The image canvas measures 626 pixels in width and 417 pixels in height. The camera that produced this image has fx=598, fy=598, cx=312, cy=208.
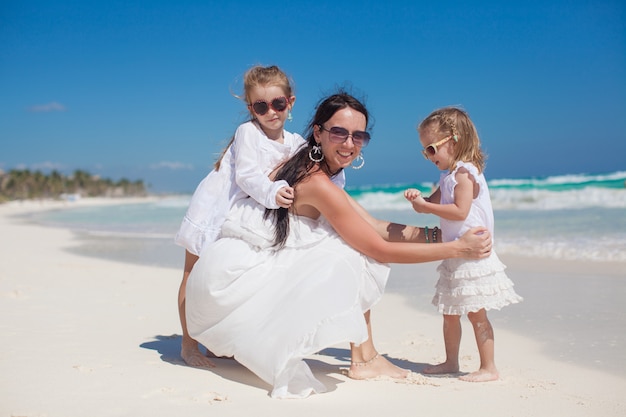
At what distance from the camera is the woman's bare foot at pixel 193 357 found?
372 centimetres

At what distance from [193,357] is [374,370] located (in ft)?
3.74

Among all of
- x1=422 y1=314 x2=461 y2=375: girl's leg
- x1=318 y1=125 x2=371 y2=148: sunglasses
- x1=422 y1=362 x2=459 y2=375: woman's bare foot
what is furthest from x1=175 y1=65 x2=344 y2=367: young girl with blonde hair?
x1=422 y1=362 x2=459 y2=375: woman's bare foot

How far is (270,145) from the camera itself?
4059 mm

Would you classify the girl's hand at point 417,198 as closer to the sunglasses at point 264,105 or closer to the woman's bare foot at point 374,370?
the woman's bare foot at point 374,370

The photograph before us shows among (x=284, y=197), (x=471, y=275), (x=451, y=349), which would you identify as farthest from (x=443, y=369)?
(x=284, y=197)

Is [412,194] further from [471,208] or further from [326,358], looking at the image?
[326,358]

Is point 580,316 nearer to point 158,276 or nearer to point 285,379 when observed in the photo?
point 285,379

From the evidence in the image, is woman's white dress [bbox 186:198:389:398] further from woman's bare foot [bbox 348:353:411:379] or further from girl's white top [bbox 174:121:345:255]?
woman's bare foot [bbox 348:353:411:379]

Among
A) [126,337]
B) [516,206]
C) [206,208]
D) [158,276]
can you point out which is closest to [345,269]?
[206,208]

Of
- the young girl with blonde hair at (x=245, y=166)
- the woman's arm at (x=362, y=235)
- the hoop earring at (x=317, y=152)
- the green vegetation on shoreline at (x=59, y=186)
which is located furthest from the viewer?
the green vegetation on shoreline at (x=59, y=186)

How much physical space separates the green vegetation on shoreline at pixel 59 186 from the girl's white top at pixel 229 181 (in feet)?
180

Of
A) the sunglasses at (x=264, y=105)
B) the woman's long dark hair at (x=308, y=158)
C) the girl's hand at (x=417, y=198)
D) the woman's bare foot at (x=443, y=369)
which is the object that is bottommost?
the woman's bare foot at (x=443, y=369)

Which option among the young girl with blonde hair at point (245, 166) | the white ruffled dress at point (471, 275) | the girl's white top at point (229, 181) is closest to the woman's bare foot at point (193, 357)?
the young girl with blonde hair at point (245, 166)

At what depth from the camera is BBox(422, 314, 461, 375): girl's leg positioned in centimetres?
383
